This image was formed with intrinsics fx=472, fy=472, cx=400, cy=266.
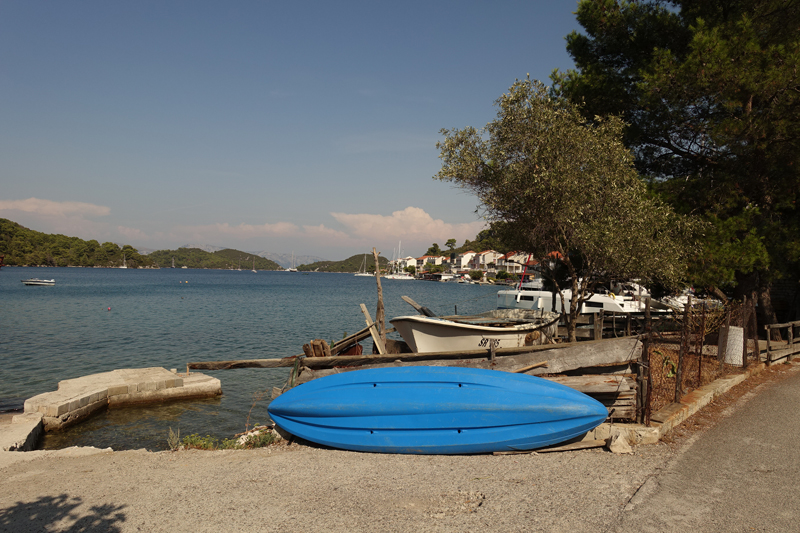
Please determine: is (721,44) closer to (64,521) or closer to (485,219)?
(485,219)

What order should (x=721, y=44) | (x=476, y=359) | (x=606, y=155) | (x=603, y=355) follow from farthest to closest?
(x=721, y=44)
(x=606, y=155)
(x=476, y=359)
(x=603, y=355)

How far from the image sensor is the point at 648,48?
16.1m

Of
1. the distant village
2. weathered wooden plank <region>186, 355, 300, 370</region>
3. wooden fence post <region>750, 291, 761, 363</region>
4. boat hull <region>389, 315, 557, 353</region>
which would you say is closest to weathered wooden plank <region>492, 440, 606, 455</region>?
weathered wooden plank <region>186, 355, 300, 370</region>

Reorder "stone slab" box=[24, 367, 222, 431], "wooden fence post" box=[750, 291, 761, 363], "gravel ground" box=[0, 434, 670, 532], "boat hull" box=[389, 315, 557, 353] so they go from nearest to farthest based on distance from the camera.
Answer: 1. "gravel ground" box=[0, 434, 670, 532]
2. "stone slab" box=[24, 367, 222, 431]
3. "wooden fence post" box=[750, 291, 761, 363]
4. "boat hull" box=[389, 315, 557, 353]

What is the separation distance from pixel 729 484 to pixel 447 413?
3.45 metres

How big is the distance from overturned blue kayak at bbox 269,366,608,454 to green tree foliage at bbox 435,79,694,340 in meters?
5.42

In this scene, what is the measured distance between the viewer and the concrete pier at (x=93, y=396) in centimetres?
964

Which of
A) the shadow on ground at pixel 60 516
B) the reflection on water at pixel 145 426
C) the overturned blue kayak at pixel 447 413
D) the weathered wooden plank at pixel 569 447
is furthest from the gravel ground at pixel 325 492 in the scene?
the reflection on water at pixel 145 426

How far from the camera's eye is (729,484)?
541 centimetres

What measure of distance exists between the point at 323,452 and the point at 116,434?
661cm

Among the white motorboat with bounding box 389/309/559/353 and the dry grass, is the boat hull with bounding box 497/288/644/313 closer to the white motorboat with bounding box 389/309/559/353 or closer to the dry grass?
the white motorboat with bounding box 389/309/559/353

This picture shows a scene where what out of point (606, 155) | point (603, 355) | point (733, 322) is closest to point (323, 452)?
point (603, 355)

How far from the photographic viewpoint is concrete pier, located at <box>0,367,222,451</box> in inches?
380

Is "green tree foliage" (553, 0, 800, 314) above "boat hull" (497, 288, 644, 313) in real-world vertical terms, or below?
above
